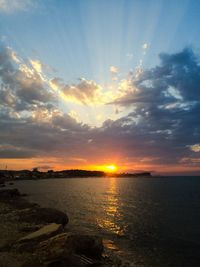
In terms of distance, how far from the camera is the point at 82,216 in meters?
44.6

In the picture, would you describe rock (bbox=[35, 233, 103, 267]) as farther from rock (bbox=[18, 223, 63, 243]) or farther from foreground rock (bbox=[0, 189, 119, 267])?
rock (bbox=[18, 223, 63, 243])

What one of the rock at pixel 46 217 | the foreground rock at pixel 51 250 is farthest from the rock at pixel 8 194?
the foreground rock at pixel 51 250

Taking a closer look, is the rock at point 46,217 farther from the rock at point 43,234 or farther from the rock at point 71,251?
the rock at point 71,251

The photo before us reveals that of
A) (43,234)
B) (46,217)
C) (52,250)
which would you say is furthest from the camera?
(46,217)

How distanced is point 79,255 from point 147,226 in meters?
21.5

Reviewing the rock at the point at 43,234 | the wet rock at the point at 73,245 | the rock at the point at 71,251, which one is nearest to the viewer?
the rock at the point at 71,251

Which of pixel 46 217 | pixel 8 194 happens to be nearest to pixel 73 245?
pixel 46 217

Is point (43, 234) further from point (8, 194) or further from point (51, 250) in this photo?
point (8, 194)

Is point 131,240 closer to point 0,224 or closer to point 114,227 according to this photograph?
point 114,227

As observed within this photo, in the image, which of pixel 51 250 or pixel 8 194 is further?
pixel 8 194

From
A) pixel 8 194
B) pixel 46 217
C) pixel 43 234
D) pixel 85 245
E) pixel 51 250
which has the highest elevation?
pixel 8 194

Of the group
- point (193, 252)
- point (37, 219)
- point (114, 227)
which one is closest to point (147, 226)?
point (114, 227)

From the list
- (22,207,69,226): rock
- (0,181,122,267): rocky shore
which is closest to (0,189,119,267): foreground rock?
(0,181,122,267): rocky shore

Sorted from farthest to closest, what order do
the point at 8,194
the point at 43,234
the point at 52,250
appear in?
the point at 8,194, the point at 43,234, the point at 52,250
